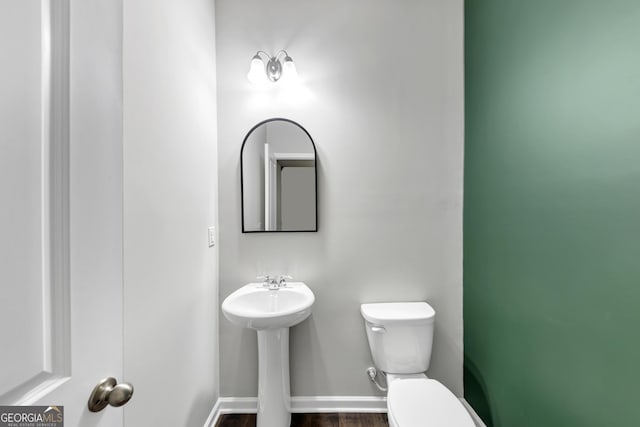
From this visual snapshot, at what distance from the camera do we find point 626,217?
2.79 ft

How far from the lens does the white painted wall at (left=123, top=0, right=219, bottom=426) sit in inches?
40.7

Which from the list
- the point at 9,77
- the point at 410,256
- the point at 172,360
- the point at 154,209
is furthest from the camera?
the point at 410,256

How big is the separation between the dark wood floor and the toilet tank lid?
24.3 inches

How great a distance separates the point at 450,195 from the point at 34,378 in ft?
6.15

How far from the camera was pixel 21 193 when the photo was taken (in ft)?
1.38

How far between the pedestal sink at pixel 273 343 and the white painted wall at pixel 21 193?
38.9 inches

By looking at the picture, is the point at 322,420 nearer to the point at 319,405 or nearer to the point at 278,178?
the point at 319,405

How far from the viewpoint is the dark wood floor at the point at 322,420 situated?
1701 mm

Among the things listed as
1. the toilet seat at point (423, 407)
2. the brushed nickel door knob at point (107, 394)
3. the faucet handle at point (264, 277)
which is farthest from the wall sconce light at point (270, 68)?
the toilet seat at point (423, 407)

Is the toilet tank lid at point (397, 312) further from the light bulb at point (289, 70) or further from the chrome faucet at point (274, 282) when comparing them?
the light bulb at point (289, 70)

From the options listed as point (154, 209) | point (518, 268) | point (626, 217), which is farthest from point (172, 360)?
point (626, 217)

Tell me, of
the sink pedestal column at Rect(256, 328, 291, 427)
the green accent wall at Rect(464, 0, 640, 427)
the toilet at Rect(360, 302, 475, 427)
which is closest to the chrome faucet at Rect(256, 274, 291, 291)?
the sink pedestal column at Rect(256, 328, 291, 427)

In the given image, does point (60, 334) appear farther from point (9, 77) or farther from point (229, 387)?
point (229, 387)

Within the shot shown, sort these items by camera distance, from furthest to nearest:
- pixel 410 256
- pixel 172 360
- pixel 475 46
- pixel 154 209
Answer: pixel 410 256 → pixel 475 46 → pixel 172 360 → pixel 154 209
